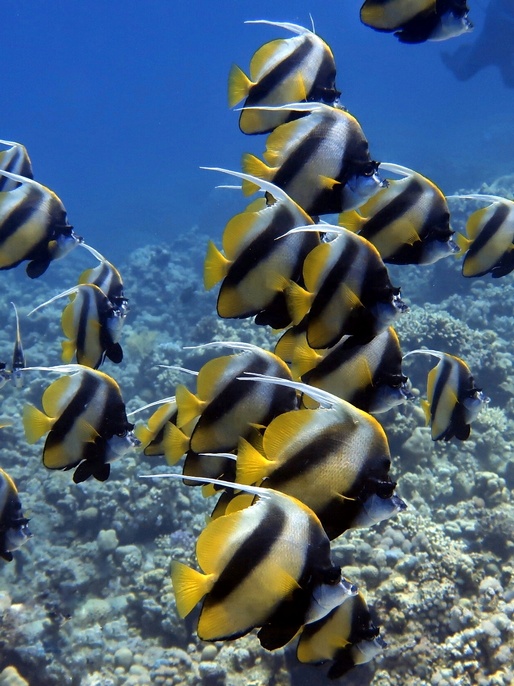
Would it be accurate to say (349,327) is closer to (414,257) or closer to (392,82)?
(414,257)

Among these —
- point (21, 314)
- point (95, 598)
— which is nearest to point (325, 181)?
point (95, 598)

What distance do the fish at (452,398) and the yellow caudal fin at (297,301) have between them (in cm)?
134

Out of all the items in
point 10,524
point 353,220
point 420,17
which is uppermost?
point 420,17

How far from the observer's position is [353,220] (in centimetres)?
221

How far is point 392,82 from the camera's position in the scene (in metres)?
103

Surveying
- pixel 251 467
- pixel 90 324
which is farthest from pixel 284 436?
pixel 90 324

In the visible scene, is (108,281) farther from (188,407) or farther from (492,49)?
(492,49)

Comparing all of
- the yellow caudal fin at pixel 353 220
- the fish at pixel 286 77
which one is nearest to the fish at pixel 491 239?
the yellow caudal fin at pixel 353 220

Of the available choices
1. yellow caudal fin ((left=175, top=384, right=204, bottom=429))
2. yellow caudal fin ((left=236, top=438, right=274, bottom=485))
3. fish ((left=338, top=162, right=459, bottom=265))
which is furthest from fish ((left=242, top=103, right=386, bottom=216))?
yellow caudal fin ((left=236, top=438, right=274, bottom=485))

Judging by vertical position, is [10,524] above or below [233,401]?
below

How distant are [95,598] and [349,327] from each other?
602 cm

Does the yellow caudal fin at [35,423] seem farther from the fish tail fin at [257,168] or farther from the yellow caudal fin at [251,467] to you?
the fish tail fin at [257,168]

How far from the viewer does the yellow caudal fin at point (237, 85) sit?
2420 millimetres

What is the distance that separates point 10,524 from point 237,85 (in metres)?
2.38
